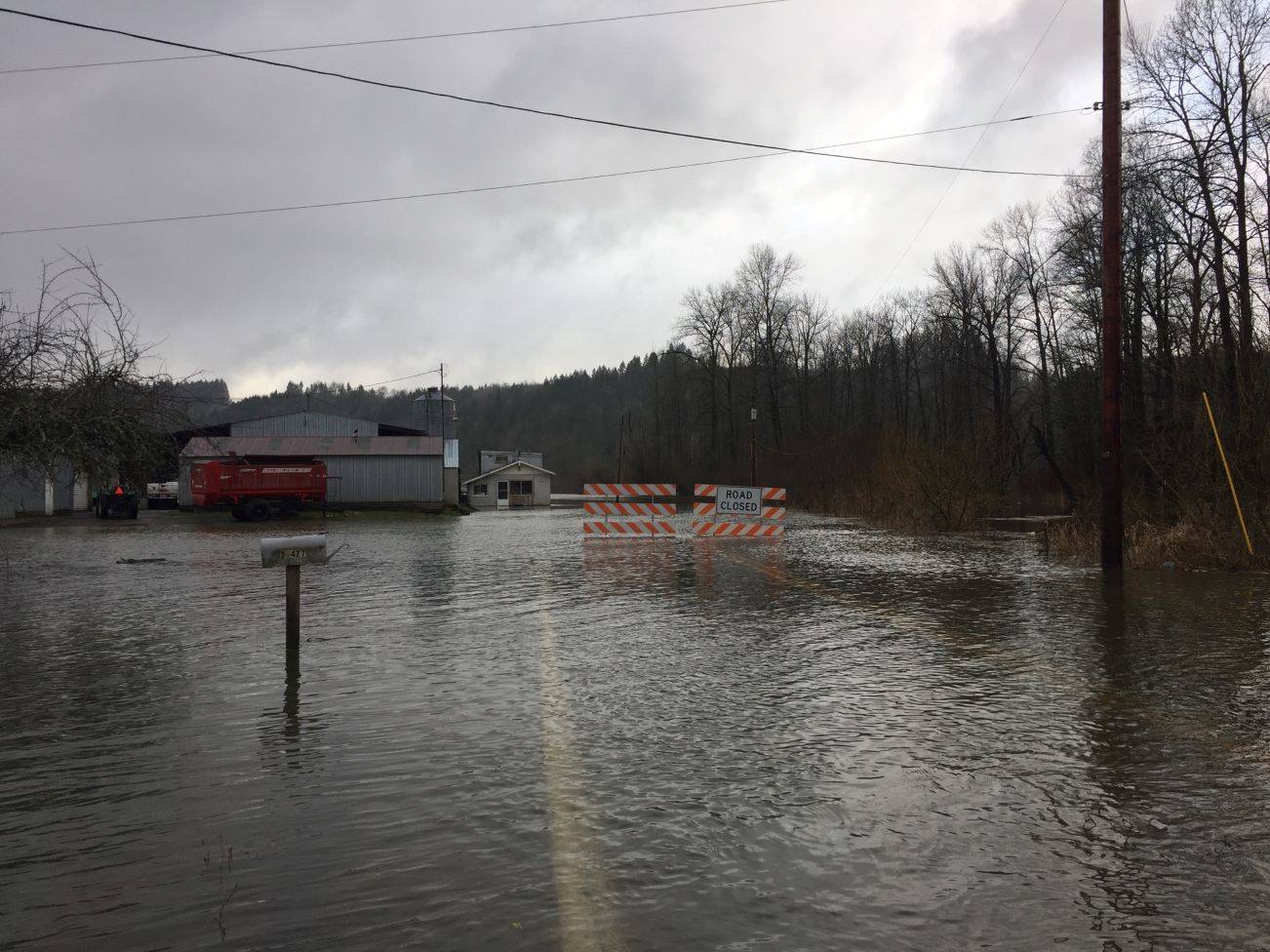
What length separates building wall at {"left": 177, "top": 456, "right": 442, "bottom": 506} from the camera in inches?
2243

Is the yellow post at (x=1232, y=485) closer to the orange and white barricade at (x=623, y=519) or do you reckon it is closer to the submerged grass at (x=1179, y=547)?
the submerged grass at (x=1179, y=547)

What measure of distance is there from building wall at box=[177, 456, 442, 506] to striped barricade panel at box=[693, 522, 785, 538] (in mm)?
34648

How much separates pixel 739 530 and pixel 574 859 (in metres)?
22.5

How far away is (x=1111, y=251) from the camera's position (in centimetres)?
1506

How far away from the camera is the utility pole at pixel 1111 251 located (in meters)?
14.9

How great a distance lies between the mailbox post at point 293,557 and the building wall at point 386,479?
1958 inches

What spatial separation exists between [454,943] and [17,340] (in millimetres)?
10779

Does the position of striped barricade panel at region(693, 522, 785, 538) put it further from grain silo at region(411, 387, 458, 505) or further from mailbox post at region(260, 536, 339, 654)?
grain silo at region(411, 387, 458, 505)

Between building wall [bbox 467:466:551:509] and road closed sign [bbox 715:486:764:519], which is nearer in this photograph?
road closed sign [bbox 715:486:764:519]

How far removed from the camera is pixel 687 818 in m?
4.39

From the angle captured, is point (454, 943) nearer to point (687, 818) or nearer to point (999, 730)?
point (687, 818)

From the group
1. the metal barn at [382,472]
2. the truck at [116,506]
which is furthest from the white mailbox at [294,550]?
the metal barn at [382,472]

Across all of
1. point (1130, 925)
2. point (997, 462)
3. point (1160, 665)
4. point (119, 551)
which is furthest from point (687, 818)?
point (997, 462)

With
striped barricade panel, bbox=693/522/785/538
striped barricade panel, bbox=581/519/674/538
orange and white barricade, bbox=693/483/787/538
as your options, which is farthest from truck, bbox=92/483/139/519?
striped barricade panel, bbox=693/522/785/538
